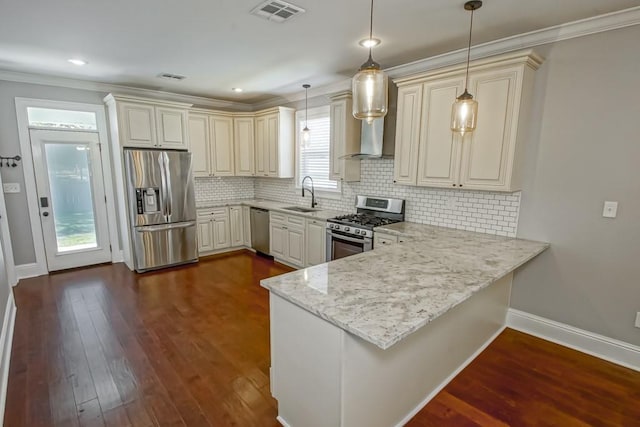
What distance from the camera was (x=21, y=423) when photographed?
1932mm

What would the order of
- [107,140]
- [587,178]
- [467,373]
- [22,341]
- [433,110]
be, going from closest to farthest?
[467,373], [587,178], [22,341], [433,110], [107,140]

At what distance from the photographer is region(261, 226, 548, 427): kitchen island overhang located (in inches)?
57.7

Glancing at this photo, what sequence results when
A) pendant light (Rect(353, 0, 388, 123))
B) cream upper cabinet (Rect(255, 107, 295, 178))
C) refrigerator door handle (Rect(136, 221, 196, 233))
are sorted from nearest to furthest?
1. pendant light (Rect(353, 0, 388, 123))
2. refrigerator door handle (Rect(136, 221, 196, 233))
3. cream upper cabinet (Rect(255, 107, 295, 178))

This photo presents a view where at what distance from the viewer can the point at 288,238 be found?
4.80 m

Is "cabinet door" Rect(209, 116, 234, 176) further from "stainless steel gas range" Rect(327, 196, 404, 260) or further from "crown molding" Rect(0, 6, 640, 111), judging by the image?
"stainless steel gas range" Rect(327, 196, 404, 260)

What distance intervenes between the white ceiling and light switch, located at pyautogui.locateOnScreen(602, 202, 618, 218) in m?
1.44

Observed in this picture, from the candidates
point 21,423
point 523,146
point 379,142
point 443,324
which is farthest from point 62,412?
point 523,146

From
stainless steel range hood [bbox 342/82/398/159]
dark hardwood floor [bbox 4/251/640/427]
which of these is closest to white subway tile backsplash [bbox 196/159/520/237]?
stainless steel range hood [bbox 342/82/398/159]

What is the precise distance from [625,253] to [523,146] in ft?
3.76

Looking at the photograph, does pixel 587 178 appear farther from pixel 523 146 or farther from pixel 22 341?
pixel 22 341

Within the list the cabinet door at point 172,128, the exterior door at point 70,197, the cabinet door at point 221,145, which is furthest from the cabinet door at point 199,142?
the exterior door at point 70,197

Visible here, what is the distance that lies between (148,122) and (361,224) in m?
3.47

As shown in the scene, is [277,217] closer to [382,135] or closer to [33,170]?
[382,135]

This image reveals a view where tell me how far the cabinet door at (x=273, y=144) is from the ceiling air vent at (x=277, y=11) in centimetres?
277
